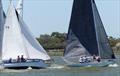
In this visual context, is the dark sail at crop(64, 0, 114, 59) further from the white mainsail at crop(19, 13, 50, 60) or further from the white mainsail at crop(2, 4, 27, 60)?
the white mainsail at crop(2, 4, 27, 60)

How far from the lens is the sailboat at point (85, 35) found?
70.3 m

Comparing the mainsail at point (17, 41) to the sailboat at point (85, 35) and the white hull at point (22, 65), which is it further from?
the sailboat at point (85, 35)

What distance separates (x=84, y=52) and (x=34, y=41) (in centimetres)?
604

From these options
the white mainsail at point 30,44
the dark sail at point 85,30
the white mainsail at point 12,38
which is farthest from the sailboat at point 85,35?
the white mainsail at point 12,38

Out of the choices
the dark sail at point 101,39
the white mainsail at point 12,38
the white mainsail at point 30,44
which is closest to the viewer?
the white mainsail at point 12,38

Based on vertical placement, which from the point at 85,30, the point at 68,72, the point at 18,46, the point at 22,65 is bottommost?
the point at 68,72

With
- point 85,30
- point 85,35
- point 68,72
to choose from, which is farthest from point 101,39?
point 68,72

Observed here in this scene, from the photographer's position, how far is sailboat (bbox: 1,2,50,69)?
223ft

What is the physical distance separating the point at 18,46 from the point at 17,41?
61 centimetres

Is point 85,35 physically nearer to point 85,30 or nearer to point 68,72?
point 85,30

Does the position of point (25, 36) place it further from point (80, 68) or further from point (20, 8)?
point (80, 68)

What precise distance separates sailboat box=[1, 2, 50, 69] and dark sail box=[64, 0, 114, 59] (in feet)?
12.2

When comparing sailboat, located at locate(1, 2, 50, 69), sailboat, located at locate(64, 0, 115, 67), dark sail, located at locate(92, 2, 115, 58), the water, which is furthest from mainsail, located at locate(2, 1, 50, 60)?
dark sail, located at locate(92, 2, 115, 58)

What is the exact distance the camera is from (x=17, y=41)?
69.2 m
